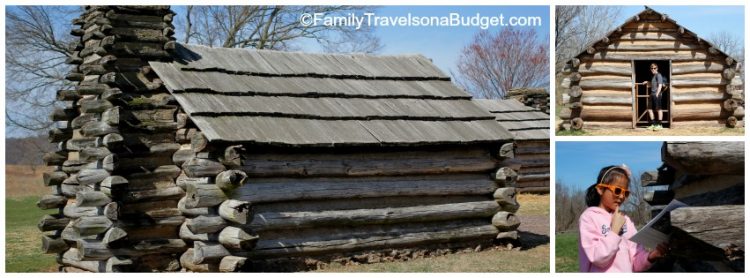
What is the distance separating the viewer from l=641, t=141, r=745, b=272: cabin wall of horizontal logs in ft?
20.9

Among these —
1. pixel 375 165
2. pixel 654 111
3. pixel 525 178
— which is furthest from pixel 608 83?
pixel 525 178

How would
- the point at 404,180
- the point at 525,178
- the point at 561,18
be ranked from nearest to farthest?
the point at 404,180 < the point at 561,18 < the point at 525,178

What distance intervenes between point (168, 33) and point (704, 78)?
8.51 meters

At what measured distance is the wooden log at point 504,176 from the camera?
1520 cm

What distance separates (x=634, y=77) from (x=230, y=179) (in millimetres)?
7143

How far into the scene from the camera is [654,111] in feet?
52.1

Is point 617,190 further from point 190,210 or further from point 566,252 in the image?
point 190,210

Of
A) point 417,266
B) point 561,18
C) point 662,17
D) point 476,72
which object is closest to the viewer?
point 417,266

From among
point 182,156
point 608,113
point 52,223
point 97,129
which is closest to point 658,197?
point 182,156

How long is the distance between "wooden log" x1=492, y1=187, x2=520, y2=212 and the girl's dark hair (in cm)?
830

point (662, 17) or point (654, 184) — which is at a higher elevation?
point (662, 17)

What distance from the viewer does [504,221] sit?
49.3 feet

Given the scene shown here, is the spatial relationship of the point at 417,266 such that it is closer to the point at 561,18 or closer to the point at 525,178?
the point at 561,18

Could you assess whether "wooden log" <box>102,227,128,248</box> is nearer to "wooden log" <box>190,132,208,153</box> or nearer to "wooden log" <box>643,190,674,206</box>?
"wooden log" <box>190,132,208,153</box>
